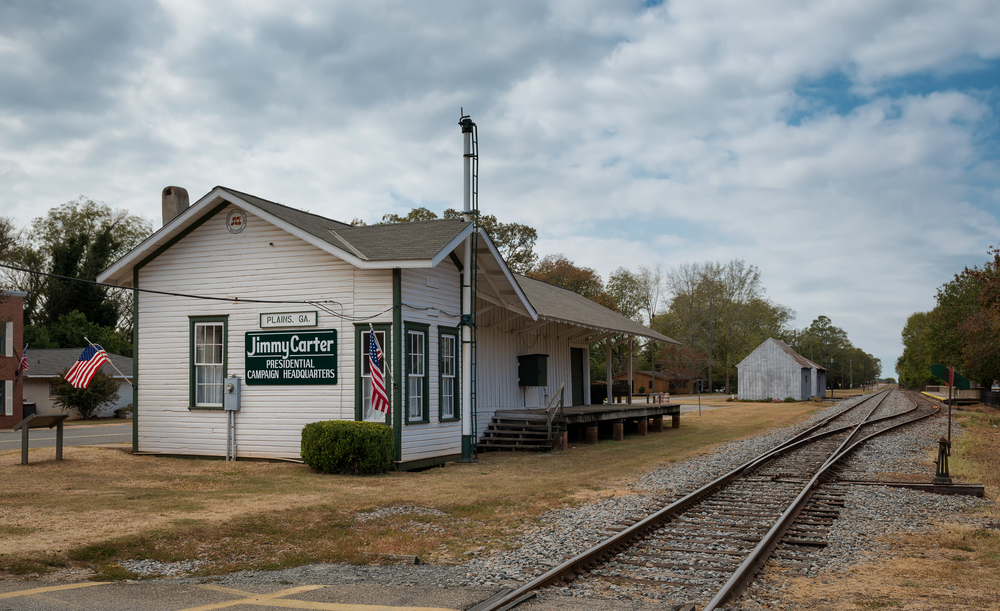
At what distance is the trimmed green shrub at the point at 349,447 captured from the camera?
13.4 meters

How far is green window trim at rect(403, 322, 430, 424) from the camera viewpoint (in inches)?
572

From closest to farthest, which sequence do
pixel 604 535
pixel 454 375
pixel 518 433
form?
pixel 604 535
pixel 454 375
pixel 518 433

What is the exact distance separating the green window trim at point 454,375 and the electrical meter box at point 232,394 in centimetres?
403

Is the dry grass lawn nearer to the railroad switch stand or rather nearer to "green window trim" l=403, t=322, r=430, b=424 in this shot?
the railroad switch stand

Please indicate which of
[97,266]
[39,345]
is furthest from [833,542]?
[97,266]

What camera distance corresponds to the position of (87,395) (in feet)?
112

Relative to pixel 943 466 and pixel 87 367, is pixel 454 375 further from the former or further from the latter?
pixel 943 466

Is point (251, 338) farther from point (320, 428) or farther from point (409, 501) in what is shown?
point (409, 501)

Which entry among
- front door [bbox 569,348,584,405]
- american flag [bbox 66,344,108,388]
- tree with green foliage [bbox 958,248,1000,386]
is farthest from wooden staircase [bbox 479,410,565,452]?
tree with green foliage [bbox 958,248,1000,386]

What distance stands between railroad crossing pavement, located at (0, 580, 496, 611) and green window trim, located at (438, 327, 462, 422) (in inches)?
369

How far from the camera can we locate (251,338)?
15320mm

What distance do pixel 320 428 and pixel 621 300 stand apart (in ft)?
209

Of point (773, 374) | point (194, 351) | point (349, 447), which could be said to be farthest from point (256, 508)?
point (773, 374)

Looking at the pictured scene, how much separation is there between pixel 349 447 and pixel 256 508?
11.3ft
